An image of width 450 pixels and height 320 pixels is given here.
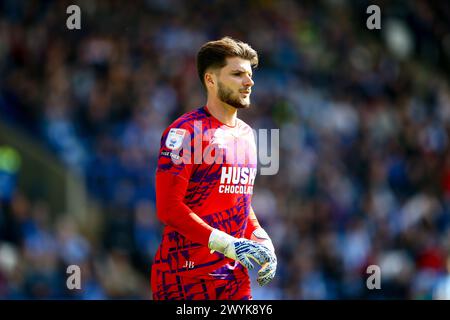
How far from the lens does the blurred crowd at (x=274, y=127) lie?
15.1 m

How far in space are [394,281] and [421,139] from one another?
4113 mm

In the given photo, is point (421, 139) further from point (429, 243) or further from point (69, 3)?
point (69, 3)

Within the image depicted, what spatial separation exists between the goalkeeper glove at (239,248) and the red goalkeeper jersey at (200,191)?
0.24 feet

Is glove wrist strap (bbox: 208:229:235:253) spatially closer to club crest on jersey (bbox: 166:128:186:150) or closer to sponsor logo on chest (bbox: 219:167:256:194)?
sponsor logo on chest (bbox: 219:167:256:194)

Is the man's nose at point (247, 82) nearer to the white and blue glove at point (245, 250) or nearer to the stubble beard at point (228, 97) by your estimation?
the stubble beard at point (228, 97)

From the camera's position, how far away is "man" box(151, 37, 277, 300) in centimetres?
658

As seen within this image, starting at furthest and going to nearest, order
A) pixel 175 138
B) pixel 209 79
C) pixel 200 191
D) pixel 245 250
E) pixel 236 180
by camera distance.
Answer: pixel 209 79, pixel 236 180, pixel 200 191, pixel 175 138, pixel 245 250

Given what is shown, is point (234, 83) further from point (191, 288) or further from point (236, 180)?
point (191, 288)

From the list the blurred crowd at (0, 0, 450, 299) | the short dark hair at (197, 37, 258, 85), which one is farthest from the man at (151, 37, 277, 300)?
the blurred crowd at (0, 0, 450, 299)

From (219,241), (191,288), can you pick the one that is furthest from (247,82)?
(191,288)

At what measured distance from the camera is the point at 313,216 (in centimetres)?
1655

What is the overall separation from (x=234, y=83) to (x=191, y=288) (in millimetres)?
1587

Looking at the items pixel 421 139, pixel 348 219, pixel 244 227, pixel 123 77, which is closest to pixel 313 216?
pixel 348 219

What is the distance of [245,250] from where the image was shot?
6457 millimetres
